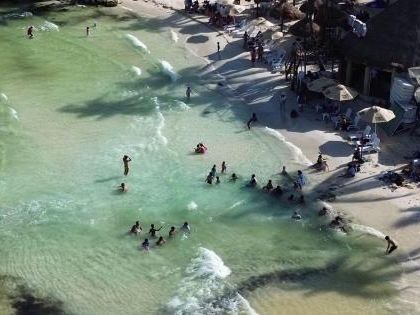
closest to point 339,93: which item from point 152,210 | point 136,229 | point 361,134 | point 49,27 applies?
point 361,134

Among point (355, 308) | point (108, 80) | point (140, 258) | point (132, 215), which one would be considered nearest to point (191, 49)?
point (108, 80)

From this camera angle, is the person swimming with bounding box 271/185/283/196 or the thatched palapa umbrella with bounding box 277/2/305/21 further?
the thatched palapa umbrella with bounding box 277/2/305/21

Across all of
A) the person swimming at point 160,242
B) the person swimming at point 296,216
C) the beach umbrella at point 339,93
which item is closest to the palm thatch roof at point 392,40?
the beach umbrella at point 339,93

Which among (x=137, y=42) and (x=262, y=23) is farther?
(x=137, y=42)

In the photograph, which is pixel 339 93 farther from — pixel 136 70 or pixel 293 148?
pixel 136 70

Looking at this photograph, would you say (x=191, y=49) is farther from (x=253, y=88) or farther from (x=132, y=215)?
(x=132, y=215)

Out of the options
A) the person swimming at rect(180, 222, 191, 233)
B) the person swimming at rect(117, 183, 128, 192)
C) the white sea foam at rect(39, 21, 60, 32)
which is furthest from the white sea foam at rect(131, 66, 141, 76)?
the person swimming at rect(180, 222, 191, 233)

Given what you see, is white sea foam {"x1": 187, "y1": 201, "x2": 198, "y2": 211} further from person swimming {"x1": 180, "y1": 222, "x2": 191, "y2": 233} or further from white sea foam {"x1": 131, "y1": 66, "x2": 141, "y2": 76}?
white sea foam {"x1": 131, "y1": 66, "x2": 141, "y2": 76}
